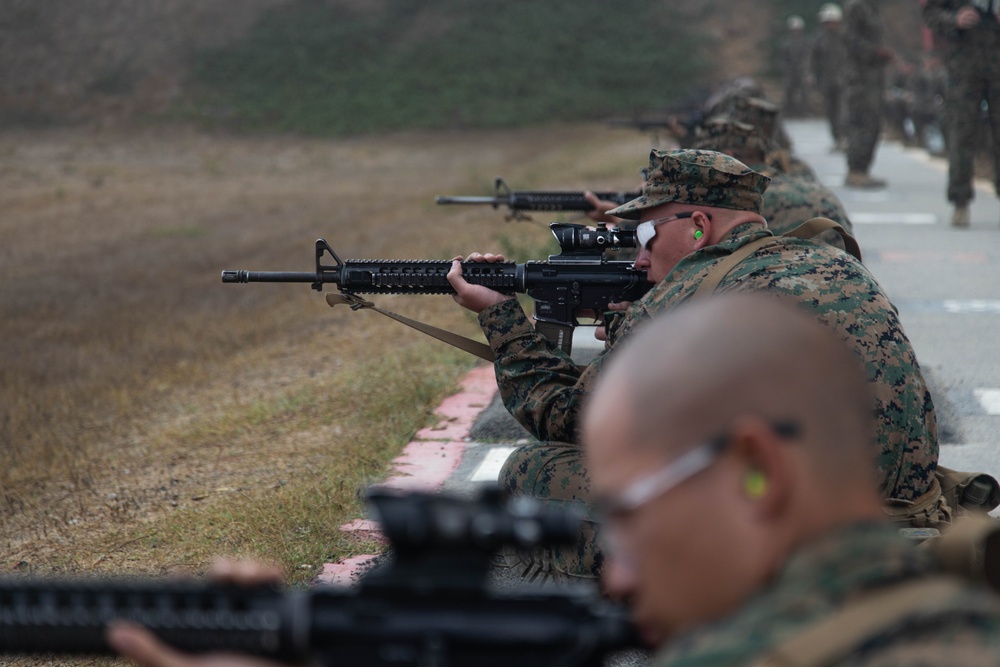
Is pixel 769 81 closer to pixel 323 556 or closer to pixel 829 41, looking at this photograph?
pixel 829 41

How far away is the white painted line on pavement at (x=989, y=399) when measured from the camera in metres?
5.08

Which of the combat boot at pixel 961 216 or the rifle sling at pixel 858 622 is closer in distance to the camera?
the rifle sling at pixel 858 622

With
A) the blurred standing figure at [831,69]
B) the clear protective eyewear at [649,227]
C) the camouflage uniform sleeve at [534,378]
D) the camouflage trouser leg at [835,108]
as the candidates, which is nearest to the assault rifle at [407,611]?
the camouflage uniform sleeve at [534,378]

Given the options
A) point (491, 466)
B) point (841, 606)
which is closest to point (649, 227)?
point (491, 466)

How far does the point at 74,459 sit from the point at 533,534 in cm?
477

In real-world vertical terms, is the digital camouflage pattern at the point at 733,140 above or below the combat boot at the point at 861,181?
above

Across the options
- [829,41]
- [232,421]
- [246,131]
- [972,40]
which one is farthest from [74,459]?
[246,131]

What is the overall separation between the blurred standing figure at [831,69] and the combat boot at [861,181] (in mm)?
5258

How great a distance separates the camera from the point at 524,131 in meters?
32.7

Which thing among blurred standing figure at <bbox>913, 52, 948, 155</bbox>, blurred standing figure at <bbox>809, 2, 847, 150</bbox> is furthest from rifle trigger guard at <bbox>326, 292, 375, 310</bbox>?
blurred standing figure at <bbox>809, 2, 847, 150</bbox>

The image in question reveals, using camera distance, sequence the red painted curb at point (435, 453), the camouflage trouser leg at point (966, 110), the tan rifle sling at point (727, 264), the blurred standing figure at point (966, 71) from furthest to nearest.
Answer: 1. the camouflage trouser leg at point (966, 110)
2. the blurred standing figure at point (966, 71)
3. the red painted curb at point (435, 453)
4. the tan rifle sling at point (727, 264)

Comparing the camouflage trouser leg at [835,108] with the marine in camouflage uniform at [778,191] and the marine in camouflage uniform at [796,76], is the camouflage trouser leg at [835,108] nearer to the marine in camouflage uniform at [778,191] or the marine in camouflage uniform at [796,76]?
the marine in camouflage uniform at [796,76]

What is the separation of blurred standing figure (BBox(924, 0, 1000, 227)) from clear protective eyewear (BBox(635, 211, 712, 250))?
699cm

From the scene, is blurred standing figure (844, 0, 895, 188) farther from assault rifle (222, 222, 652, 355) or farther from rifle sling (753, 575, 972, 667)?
rifle sling (753, 575, 972, 667)
